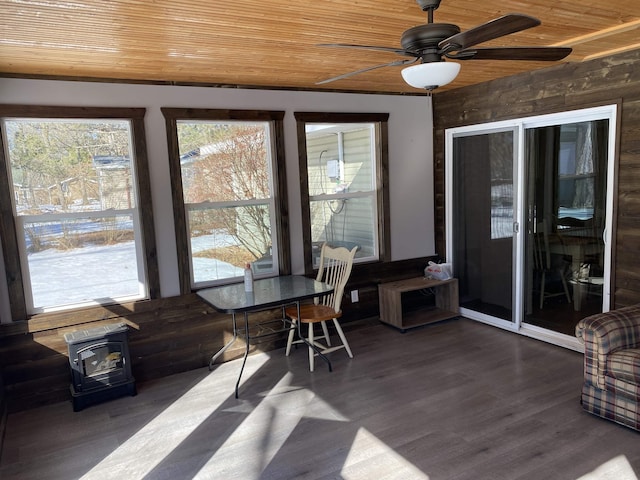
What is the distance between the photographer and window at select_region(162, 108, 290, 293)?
13.6 ft

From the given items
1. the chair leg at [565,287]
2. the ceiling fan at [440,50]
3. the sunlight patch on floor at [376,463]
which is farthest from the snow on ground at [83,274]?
the chair leg at [565,287]

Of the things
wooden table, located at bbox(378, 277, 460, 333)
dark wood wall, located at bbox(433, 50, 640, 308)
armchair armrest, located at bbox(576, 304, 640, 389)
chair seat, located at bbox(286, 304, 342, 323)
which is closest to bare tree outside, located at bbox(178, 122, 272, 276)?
chair seat, located at bbox(286, 304, 342, 323)

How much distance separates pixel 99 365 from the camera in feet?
11.9

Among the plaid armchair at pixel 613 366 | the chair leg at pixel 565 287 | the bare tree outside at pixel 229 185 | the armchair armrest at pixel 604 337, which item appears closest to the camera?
the plaid armchair at pixel 613 366

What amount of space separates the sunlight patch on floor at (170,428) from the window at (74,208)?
90cm

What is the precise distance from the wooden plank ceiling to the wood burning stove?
187cm

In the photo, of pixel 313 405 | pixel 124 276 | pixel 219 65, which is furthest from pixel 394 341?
pixel 219 65

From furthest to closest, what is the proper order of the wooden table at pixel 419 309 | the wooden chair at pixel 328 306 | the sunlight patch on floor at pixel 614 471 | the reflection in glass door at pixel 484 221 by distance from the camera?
the wooden table at pixel 419 309
the reflection in glass door at pixel 484 221
the wooden chair at pixel 328 306
the sunlight patch on floor at pixel 614 471

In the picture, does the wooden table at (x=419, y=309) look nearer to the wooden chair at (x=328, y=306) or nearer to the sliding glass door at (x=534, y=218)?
the sliding glass door at (x=534, y=218)

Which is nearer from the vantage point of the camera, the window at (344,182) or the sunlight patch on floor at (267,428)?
the sunlight patch on floor at (267,428)

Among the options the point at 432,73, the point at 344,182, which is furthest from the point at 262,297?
the point at 432,73

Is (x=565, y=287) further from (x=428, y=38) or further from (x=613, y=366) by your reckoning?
(x=428, y=38)

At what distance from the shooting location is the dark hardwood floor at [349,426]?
271 cm

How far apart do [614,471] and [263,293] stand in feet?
8.23
